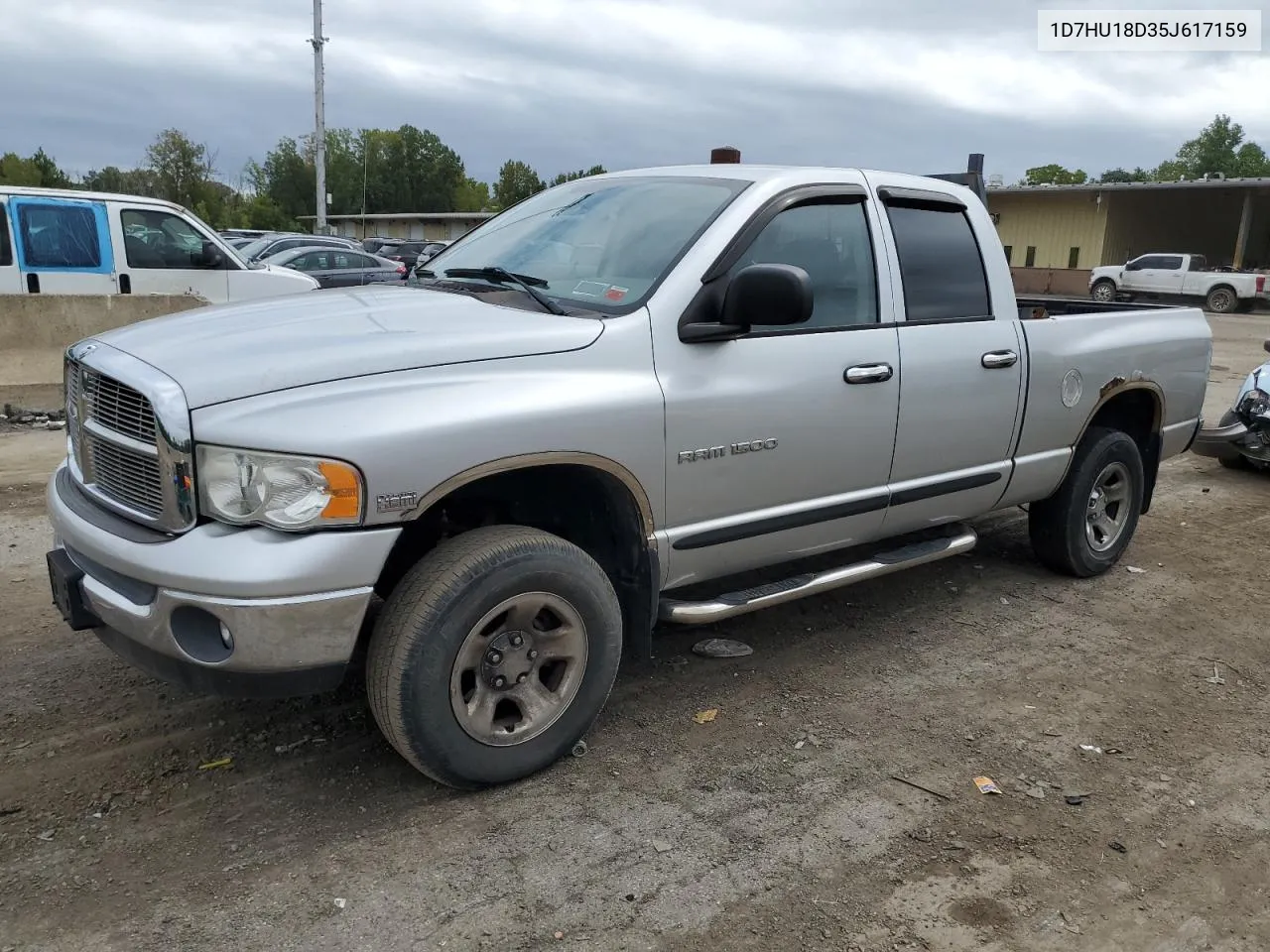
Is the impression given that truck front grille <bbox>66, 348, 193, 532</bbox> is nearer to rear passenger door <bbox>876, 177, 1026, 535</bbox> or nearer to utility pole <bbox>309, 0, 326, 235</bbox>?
rear passenger door <bbox>876, 177, 1026, 535</bbox>

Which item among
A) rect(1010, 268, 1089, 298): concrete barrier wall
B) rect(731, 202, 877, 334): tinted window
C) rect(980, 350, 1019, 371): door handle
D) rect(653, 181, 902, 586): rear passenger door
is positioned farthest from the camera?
rect(1010, 268, 1089, 298): concrete barrier wall

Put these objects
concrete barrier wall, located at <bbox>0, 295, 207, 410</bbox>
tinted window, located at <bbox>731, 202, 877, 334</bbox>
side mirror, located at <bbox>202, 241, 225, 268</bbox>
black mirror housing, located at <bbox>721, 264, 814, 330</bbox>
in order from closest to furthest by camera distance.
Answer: black mirror housing, located at <bbox>721, 264, 814, 330</bbox> < tinted window, located at <bbox>731, 202, 877, 334</bbox> < concrete barrier wall, located at <bbox>0, 295, 207, 410</bbox> < side mirror, located at <bbox>202, 241, 225, 268</bbox>

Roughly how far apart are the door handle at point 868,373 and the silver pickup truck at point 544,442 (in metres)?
0.02

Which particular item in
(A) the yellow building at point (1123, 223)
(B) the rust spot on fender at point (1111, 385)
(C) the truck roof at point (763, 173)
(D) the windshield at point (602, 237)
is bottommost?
(B) the rust spot on fender at point (1111, 385)

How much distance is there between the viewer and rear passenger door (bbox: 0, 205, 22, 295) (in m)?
9.83

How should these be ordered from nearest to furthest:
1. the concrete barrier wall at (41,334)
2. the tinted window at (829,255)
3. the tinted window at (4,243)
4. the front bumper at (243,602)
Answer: the front bumper at (243,602), the tinted window at (829,255), the concrete barrier wall at (41,334), the tinted window at (4,243)

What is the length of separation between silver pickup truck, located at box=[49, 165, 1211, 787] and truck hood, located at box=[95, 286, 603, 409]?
1 cm

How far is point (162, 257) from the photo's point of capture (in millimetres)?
10578

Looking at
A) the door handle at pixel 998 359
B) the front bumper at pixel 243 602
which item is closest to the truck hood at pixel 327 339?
the front bumper at pixel 243 602

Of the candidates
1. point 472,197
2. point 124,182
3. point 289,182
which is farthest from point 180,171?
point 472,197

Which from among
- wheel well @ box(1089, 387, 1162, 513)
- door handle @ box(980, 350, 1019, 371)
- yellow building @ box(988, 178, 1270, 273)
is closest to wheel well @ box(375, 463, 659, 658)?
door handle @ box(980, 350, 1019, 371)

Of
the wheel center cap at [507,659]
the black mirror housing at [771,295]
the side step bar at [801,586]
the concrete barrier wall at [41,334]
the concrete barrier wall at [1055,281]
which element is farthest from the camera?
the concrete barrier wall at [1055,281]

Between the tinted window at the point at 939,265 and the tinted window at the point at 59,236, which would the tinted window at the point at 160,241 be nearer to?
the tinted window at the point at 59,236

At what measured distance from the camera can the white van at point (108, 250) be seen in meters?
9.93
